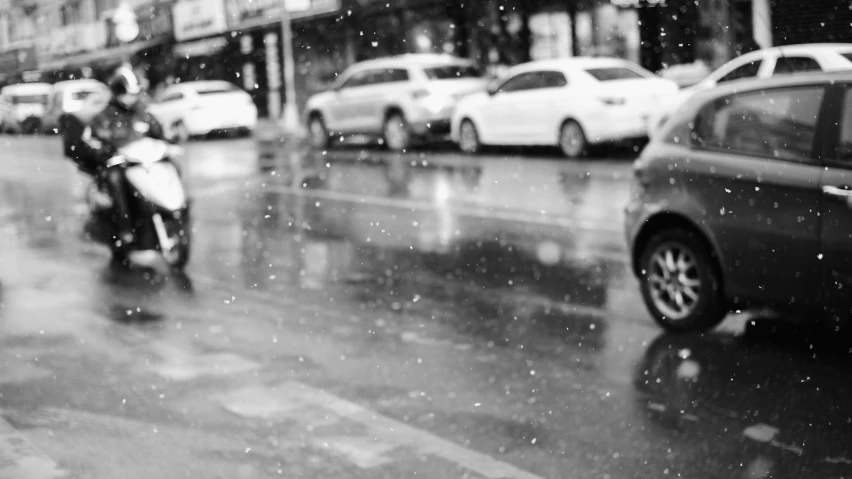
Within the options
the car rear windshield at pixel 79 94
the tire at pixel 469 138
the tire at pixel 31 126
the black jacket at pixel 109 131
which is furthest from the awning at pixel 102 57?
the black jacket at pixel 109 131

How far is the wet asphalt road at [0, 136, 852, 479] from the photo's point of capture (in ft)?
16.2

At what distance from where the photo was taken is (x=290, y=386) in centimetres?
610

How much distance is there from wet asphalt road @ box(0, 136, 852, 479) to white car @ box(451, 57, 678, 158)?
250 inches

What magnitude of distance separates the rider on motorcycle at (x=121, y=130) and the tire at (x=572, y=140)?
951cm

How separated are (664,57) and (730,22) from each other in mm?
1846

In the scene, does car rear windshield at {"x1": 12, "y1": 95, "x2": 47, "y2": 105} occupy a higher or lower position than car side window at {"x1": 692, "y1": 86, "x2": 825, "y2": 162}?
higher

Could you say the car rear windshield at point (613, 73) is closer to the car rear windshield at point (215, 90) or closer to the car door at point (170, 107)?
the car rear windshield at point (215, 90)

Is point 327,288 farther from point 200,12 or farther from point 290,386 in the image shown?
point 200,12

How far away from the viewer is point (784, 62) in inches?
587

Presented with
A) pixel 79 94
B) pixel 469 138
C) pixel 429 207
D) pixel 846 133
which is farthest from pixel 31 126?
pixel 846 133

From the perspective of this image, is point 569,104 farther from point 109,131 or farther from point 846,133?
point 846,133

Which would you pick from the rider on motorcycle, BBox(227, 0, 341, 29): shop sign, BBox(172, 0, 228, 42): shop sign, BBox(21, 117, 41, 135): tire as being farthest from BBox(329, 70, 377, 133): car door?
BBox(21, 117, 41, 135): tire

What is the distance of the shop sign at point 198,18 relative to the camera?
39.3m

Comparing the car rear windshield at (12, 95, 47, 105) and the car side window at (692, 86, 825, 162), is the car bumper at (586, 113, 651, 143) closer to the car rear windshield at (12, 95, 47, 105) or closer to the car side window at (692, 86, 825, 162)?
the car side window at (692, 86, 825, 162)
